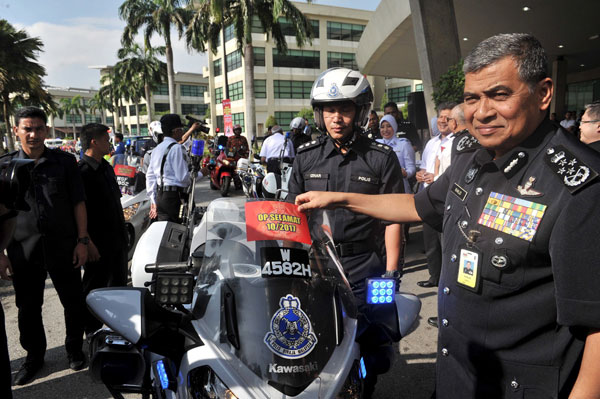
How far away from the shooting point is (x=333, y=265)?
72.2 inches

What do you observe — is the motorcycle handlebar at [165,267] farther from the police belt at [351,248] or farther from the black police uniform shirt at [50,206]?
the black police uniform shirt at [50,206]

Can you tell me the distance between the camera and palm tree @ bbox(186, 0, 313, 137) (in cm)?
2084

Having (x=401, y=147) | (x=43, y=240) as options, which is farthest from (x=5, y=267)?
(x=401, y=147)

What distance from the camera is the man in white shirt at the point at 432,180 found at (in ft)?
16.4

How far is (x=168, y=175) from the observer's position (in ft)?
16.9

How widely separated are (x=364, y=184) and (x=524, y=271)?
4.81 feet

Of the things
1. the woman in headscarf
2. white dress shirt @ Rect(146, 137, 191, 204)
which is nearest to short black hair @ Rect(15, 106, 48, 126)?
white dress shirt @ Rect(146, 137, 191, 204)

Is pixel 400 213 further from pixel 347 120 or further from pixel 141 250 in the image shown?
pixel 141 250

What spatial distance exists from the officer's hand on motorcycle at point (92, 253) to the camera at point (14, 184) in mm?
1610

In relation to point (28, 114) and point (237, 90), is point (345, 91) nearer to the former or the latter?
point (28, 114)

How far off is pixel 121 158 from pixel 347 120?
4.61 m

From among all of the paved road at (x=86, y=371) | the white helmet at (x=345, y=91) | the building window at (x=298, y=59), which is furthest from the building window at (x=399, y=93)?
the white helmet at (x=345, y=91)

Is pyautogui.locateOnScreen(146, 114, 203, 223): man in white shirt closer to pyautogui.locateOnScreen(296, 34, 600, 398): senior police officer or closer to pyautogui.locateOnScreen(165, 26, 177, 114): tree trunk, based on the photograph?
pyautogui.locateOnScreen(296, 34, 600, 398): senior police officer

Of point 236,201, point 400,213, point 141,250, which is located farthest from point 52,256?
point 400,213
